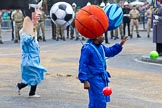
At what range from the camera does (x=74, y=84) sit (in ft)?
37.8

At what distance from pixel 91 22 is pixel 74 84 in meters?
4.99

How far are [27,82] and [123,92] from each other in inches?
81.3

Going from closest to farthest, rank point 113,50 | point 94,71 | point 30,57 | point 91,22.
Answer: point 91,22 → point 94,71 → point 113,50 → point 30,57

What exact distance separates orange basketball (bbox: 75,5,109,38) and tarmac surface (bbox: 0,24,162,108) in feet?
9.03

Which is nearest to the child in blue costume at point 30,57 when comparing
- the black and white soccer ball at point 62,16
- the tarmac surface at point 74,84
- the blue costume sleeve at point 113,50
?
the tarmac surface at point 74,84

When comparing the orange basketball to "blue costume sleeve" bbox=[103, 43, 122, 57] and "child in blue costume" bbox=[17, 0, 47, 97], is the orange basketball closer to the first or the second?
"blue costume sleeve" bbox=[103, 43, 122, 57]

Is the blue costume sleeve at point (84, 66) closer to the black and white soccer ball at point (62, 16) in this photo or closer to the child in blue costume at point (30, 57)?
the black and white soccer ball at point (62, 16)

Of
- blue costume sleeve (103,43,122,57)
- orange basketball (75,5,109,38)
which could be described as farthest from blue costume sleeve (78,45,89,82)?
blue costume sleeve (103,43,122,57)

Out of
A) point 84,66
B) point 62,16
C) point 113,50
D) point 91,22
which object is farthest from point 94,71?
point 62,16

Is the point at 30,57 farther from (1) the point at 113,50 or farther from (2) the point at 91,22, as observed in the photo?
(2) the point at 91,22

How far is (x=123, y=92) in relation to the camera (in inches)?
416

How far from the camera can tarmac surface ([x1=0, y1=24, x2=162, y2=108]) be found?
9.50 metres

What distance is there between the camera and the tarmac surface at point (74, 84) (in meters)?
9.50

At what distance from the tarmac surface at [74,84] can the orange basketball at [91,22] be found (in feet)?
9.03
